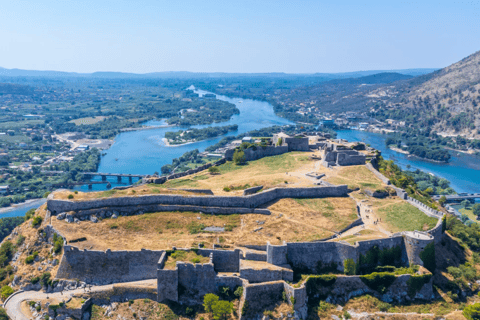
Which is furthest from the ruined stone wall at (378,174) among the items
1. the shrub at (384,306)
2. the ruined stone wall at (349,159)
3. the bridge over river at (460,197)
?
the bridge over river at (460,197)

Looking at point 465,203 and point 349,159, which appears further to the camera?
point 465,203

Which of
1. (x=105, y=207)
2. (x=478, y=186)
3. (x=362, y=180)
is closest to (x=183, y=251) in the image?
(x=105, y=207)

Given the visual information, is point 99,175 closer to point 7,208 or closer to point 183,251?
point 7,208

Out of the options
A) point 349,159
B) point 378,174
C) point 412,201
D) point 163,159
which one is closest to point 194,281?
point 412,201

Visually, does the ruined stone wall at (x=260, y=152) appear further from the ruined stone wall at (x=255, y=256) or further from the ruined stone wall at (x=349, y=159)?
the ruined stone wall at (x=255, y=256)

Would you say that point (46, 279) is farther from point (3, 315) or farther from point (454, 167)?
point (454, 167)

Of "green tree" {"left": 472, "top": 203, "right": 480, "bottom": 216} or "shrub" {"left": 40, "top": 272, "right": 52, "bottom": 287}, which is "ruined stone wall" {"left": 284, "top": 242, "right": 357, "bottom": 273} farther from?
"green tree" {"left": 472, "top": 203, "right": 480, "bottom": 216}
